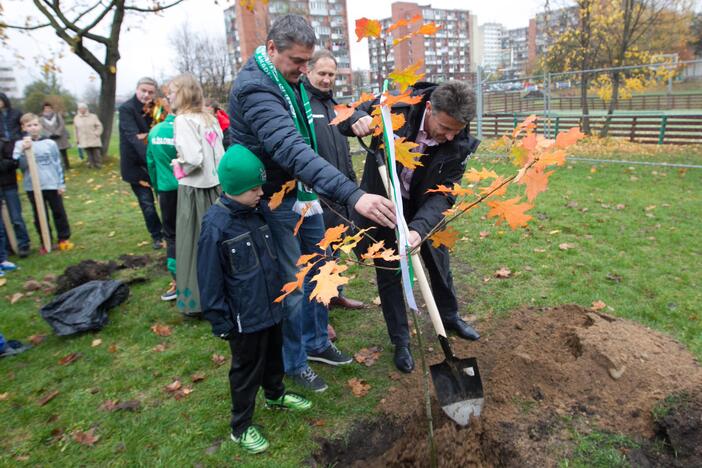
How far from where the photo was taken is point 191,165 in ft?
12.4

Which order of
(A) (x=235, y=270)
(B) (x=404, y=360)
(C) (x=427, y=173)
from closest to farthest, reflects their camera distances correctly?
(A) (x=235, y=270) → (C) (x=427, y=173) → (B) (x=404, y=360)

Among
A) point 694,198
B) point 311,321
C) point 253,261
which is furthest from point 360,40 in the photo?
point 694,198

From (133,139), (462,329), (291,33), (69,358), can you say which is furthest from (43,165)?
(462,329)

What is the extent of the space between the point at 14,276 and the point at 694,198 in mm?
9361

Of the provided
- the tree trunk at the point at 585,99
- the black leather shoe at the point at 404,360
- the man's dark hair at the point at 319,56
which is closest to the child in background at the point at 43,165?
the man's dark hair at the point at 319,56

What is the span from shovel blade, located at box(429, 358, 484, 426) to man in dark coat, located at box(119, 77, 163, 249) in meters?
4.84

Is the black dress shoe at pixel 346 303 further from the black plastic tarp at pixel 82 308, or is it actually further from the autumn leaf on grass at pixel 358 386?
the black plastic tarp at pixel 82 308

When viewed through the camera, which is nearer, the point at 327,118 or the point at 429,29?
the point at 429,29

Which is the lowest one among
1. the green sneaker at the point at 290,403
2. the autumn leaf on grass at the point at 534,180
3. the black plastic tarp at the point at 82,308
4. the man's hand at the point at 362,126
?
the green sneaker at the point at 290,403

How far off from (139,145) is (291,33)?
4.26m

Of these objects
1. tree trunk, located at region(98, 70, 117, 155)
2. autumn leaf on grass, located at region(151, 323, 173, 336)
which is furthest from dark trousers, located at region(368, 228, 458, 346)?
tree trunk, located at region(98, 70, 117, 155)

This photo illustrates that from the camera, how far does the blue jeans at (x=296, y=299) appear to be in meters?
2.74

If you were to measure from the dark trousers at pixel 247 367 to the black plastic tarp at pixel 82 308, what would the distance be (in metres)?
2.18

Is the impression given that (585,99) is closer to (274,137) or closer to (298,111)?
(298,111)
